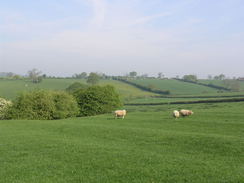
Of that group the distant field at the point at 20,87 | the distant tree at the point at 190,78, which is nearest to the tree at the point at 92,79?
the distant field at the point at 20,87

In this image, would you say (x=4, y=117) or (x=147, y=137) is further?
(x=4, y=117)

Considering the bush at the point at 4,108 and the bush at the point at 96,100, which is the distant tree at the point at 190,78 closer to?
the bush at the point at 96,100

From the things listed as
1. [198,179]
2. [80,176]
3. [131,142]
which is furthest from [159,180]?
[131,142]

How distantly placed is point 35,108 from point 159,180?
47.5 metres

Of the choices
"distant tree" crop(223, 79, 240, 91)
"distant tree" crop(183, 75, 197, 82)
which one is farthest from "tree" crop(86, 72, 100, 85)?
"distant tree" crop(223, 79, 240, 91)

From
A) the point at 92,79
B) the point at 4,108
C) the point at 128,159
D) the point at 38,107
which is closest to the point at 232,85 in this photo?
the point at 92,79

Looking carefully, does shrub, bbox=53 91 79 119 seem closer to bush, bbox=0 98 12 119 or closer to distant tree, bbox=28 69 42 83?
bush, bbox=0 98 12 119

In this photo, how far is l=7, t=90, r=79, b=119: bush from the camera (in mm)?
54938

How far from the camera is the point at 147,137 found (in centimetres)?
2336

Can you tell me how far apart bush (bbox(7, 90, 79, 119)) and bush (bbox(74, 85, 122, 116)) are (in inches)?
339

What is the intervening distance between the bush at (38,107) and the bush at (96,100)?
861cm

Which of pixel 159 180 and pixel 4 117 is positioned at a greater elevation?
pixel 159 180

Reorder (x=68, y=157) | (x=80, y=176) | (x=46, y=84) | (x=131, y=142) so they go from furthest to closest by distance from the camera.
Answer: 1. (x=46, y=84)
2. (x=131, y=142)
3. (x=68, y=157)
4. (x=80, y=176)

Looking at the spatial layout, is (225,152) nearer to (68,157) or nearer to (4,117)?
(68,157)
